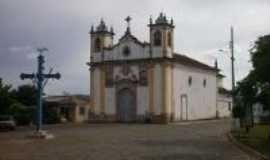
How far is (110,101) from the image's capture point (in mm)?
56938

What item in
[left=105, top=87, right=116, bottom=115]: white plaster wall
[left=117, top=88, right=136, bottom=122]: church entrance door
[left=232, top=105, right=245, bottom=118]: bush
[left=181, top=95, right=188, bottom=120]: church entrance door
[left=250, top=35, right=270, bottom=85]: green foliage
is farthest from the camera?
[left=181, top=95, right=188, bottom=120]: church entrance door

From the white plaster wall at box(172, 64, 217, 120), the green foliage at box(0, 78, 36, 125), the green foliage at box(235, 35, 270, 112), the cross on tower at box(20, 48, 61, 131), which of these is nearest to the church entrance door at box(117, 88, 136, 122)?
the white plaster wall at box(172, 64, 217, 120)

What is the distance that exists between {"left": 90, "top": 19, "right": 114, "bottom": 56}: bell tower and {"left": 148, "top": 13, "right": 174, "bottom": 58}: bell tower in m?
5.23

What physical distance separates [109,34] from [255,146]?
38.2 meters

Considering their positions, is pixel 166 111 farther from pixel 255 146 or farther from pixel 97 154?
pixel 97 154

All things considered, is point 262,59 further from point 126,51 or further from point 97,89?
point 97,89

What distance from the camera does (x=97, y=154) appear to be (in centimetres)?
1841

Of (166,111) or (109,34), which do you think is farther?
(109,34)

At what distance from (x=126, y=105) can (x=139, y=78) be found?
3.07m

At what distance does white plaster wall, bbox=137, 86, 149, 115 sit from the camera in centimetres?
5503

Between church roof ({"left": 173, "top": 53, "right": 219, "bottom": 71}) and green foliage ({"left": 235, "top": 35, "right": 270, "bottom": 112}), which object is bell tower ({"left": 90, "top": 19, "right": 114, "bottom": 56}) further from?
green foliage ({"left": 235, "top": 35, "right": 270, "bottom": 112})

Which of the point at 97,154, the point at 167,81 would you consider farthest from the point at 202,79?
the point at 97,154

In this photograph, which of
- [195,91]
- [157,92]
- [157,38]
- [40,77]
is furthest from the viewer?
[195,91]

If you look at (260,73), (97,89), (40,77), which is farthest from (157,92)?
(260,73)
